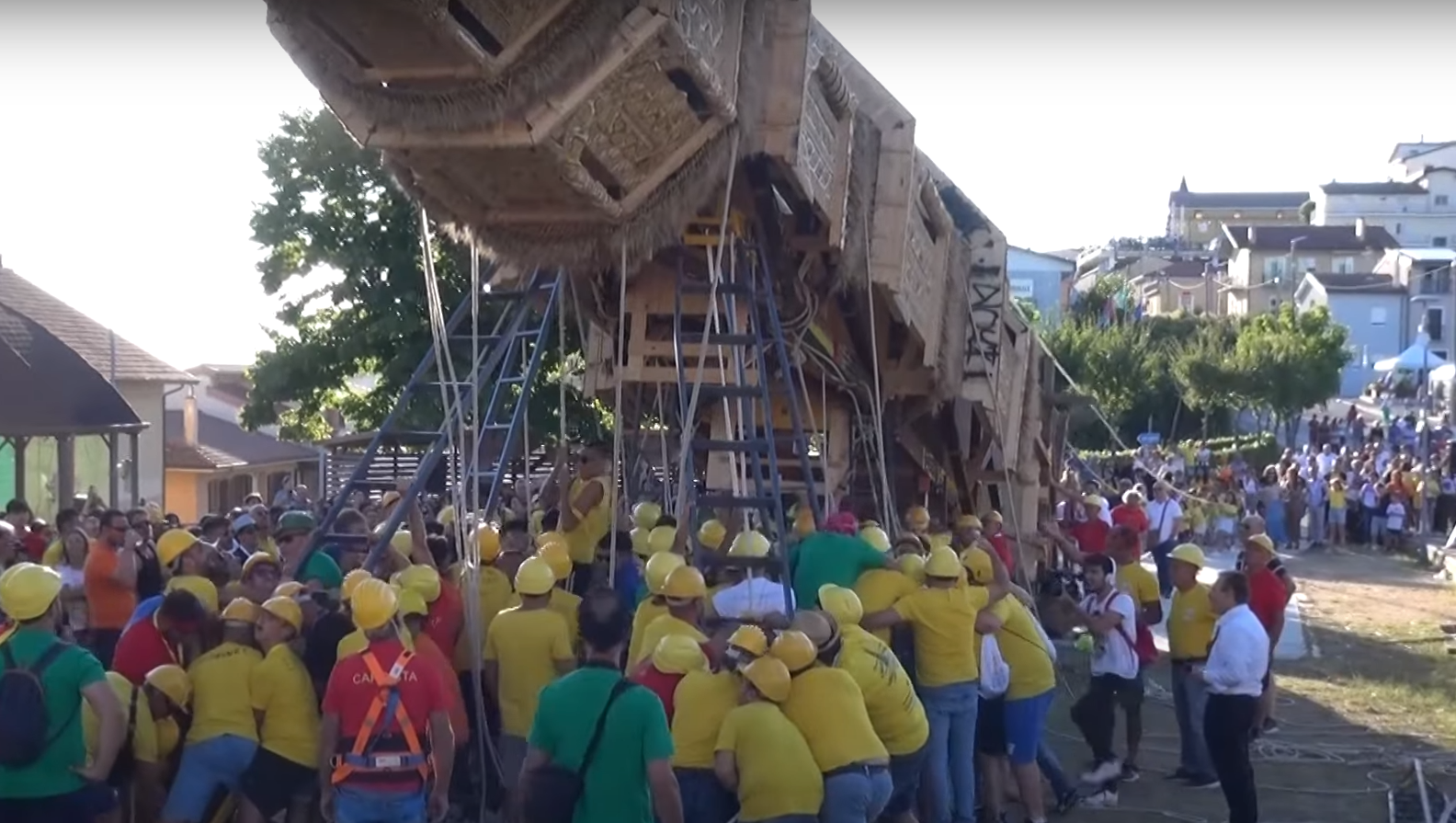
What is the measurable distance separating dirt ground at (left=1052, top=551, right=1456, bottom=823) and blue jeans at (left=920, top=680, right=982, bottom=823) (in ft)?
5.10

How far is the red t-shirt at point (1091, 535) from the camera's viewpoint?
1580 centimetres

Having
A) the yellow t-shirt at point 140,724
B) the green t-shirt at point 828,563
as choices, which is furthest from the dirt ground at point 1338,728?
the yellow t-shirt at point 140,724

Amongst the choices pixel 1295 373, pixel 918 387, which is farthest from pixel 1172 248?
pixel 918 387

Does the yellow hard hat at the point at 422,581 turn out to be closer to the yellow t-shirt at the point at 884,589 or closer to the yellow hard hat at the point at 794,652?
the yellow t-shirt at the point at 884,589

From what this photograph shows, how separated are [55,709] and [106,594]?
3.89 metres

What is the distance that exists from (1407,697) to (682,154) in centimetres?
971

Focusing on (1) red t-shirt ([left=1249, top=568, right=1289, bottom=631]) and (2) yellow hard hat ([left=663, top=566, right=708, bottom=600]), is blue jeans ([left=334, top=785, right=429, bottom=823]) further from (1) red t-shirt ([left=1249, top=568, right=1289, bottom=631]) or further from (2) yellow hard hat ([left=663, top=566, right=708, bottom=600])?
(1) red t-shirt ([left=1249, top=568, right=1289, bottom=631])

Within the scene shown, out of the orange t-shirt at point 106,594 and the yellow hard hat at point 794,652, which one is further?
the orange t-shirt at point 106,594

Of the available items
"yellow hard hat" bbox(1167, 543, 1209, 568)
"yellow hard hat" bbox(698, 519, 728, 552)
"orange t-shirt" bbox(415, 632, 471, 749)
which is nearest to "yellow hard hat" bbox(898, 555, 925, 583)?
"yellow hard hat" bbox(698, 519, 728, 552)

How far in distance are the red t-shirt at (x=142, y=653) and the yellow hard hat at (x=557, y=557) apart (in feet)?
6.65

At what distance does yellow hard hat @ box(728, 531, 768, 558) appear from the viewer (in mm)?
9008

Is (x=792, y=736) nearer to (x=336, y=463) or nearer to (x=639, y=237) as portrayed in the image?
(x=639, y=237)

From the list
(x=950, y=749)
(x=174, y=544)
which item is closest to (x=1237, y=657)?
(x=950, y=749)

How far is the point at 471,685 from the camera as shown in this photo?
29.1ft
